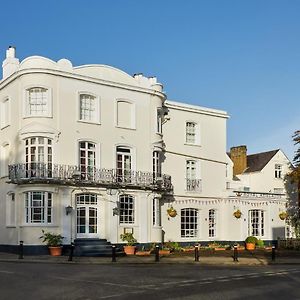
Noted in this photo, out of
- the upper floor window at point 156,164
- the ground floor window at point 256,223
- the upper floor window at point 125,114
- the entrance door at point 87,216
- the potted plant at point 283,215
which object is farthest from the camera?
the potted plant at point 283,215

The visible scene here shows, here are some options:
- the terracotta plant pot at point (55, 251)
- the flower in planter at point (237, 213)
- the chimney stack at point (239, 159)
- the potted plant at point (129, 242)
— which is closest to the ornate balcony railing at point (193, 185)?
the flower in planter at point (237, 213)

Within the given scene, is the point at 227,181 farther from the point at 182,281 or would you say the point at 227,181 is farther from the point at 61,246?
the point at 182,281

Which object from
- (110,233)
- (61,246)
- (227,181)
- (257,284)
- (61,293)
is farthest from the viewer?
(227,181)

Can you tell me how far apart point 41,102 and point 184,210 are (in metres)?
12.7

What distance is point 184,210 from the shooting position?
131 feet

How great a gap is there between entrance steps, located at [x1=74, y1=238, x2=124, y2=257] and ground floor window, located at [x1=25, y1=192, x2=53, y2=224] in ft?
7.22

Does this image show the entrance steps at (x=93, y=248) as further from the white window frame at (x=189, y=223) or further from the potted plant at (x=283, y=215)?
the potted plant at (x=283, y=215)

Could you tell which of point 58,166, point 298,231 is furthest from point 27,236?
point 298,231

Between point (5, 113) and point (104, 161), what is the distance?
6749mm

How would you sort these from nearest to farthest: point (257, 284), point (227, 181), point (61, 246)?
point (257, 284) < point (61, 246) < point (227, 181)

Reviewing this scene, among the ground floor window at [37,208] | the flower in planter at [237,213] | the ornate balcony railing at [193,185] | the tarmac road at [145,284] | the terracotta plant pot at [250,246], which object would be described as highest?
the ornate balcony railing at [193,185]

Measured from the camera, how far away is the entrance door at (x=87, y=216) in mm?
34000

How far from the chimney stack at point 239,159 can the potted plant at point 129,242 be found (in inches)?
715

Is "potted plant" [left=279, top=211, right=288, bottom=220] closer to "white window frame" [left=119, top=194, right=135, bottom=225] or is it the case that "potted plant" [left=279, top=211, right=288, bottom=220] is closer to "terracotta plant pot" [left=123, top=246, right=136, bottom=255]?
"white window frame" [left=119, top=194, right=135, bottom=225]
